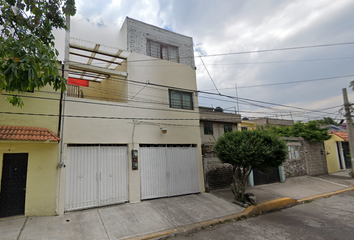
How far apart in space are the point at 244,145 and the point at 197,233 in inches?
143

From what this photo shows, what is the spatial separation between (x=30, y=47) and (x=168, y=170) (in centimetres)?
703

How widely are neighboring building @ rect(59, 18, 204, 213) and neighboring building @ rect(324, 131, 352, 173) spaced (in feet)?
44.5

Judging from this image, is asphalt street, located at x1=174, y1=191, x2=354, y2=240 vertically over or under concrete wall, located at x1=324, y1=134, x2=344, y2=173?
under

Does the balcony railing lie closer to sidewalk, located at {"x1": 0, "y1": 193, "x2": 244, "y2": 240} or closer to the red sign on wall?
the red sign on wall

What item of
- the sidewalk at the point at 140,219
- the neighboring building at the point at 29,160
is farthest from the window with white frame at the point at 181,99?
the neighboring building at the point at 29,160

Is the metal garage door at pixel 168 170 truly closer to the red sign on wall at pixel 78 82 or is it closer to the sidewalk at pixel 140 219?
the sidewalk at pixel 140 219

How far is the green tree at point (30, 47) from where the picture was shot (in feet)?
11.5

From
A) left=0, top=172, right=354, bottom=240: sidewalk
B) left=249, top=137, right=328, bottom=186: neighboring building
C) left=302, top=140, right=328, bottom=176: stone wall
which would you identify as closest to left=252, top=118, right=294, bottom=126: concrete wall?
left=302, top=140, right=328, bottom=176: stone wall

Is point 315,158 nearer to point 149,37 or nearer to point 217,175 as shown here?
point 217,175

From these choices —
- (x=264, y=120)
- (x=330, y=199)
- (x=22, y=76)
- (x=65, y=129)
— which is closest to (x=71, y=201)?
(x=65, y=129)

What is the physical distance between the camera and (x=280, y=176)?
12828 mm

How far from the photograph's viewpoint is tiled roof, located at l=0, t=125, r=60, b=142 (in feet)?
18.8

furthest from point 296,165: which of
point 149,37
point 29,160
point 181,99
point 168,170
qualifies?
point 29,160

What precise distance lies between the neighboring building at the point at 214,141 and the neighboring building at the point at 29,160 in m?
6.89
